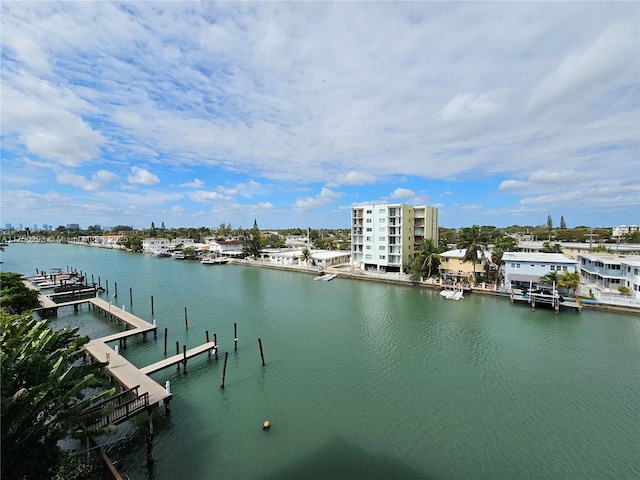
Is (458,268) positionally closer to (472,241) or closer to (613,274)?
(472,241)

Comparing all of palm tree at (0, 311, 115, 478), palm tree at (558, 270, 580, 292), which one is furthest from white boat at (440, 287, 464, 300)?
palm tree at (0, 311, 115, 478)

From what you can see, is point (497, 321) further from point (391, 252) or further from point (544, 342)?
point (391, 252)

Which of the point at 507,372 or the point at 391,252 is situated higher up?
the point at 391,252

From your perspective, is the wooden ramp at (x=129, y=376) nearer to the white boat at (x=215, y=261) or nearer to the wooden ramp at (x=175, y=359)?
the wooden ramp at (x=175, y=359)

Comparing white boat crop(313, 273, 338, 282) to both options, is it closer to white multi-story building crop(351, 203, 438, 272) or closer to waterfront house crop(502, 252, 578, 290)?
white multi-story building crop(351, 203, 438, 272)

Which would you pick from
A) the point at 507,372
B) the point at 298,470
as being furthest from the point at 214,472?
the point at 507,372

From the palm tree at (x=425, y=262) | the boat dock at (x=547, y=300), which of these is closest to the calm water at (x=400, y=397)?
the boat dock at (x=547, y=300)
